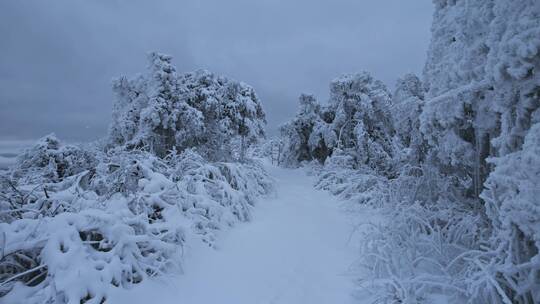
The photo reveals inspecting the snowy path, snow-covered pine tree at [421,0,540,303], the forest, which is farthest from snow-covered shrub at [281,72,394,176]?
snow-covered pine tree at [421,0,540,303]

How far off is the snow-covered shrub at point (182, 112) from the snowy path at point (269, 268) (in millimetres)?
4800

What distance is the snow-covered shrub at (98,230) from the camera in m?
2.60

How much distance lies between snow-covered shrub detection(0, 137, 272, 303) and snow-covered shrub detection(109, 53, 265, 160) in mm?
3913

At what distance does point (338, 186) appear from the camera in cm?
859

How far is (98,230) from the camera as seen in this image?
3145mm

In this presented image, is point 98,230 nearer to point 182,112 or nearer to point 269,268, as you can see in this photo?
point 269,268

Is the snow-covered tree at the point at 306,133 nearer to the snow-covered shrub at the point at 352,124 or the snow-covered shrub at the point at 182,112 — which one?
the snow-covered shrub at the point at 352,124

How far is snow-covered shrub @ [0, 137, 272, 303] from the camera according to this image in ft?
8.53

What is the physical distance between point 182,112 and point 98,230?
23.2ft

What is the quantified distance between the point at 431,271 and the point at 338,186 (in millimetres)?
5258

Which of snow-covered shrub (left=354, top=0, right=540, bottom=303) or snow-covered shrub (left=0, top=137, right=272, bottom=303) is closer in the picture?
snow-covered shrub (left=354, top=0, right=540, bottom=303)

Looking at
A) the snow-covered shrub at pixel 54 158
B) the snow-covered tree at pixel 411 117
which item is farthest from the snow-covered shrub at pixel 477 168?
the snow-covered shrub at pixel 54 158

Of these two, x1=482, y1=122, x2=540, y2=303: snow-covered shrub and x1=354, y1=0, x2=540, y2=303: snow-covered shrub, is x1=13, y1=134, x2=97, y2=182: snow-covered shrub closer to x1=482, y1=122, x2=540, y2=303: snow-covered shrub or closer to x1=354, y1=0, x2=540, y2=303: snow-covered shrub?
x1=354, y1=0, x2=540, y2=303: snow-covered shrub

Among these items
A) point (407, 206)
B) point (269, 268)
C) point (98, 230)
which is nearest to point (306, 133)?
point (407, 206)
